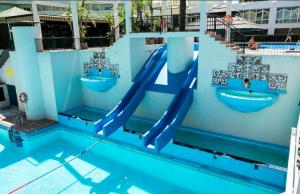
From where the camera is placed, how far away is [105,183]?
7496 millimetres

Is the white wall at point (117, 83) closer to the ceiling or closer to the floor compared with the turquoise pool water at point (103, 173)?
closer to the ceiling

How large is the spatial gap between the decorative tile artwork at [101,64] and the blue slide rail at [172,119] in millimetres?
3385

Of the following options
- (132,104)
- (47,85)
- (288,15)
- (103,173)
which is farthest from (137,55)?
(288,15)

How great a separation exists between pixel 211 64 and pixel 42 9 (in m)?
27.7

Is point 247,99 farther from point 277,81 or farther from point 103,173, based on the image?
point 103,173

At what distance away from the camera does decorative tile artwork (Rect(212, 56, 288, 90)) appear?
7312 mm

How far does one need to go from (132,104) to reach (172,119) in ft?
6.09

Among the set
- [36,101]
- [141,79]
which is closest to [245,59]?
[141,79]

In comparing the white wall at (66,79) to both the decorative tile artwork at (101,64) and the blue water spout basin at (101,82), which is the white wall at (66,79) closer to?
the decorative tile artwork at (101,64)

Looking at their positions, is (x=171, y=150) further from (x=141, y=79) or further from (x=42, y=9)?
(x=42, y=9)

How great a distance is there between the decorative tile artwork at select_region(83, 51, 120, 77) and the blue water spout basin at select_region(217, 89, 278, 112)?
16.6ft

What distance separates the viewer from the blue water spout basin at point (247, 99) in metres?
7.14

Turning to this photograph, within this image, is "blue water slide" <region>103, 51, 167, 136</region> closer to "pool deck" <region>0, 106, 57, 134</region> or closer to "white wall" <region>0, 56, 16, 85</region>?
"pool deck" <region>0, 106, 57, 134</region>

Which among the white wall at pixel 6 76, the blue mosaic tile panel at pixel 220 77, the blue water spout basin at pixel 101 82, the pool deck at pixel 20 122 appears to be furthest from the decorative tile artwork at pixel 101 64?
the blue mosaic tile panel at pixel 220 77
